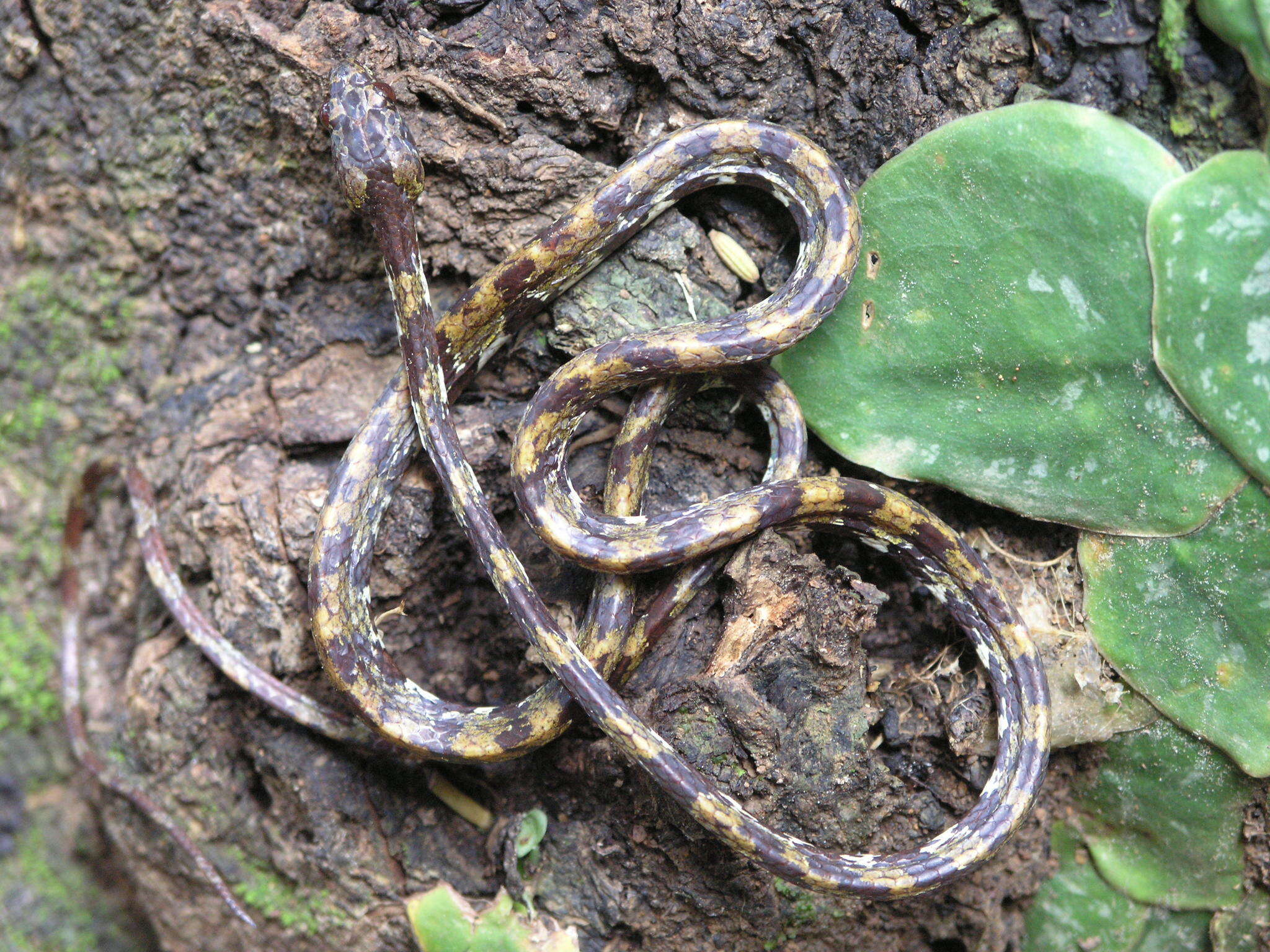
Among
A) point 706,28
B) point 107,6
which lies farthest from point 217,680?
point 706,28

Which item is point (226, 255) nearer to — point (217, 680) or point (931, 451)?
point (217, 680)

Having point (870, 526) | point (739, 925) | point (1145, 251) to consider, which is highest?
point (1145, 251)

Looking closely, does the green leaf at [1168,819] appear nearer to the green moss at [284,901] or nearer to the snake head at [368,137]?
the green moss at [284,901]

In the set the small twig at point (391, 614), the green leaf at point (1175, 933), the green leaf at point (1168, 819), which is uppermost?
the small twig at point (391, 614)

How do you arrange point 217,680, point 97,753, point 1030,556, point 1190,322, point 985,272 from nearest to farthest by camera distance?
point 1190,322, point 985,272, point 1030,556, point 217,680, point 97,753

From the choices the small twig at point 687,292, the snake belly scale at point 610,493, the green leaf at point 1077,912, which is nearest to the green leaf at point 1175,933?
the green leaf at point 1077,912

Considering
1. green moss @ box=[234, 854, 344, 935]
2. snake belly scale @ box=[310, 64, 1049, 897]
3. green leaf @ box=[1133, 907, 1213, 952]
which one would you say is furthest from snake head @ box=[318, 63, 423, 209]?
green leaf @ box=[1133, 907, 1213, 952]

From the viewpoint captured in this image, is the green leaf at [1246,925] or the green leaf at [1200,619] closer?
the green leaf at [1200,619]
